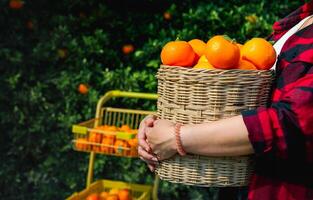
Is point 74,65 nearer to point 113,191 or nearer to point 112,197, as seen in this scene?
point 113,191

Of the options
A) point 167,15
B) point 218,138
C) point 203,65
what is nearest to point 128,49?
point 167,15

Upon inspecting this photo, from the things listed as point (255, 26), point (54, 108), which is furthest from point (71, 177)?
point (255, 26)

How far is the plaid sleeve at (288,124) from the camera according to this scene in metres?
1.47

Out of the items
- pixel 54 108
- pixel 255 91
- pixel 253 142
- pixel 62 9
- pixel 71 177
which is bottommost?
pixel 71 177

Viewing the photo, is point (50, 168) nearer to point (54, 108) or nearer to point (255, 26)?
point (54, 108)

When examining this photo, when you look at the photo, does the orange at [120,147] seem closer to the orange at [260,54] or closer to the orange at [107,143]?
the orange at [107,143]

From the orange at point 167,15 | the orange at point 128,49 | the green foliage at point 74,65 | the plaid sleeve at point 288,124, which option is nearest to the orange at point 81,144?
the green foliage at point 74,65

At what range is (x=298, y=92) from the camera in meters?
1.48

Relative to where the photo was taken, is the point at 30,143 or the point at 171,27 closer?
the point at 171,27

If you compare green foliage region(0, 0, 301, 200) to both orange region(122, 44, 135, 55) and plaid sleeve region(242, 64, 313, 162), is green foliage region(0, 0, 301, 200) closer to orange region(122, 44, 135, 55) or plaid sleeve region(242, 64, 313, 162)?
orange region(122, 44, 135, 55)

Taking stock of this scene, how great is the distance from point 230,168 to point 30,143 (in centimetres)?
290

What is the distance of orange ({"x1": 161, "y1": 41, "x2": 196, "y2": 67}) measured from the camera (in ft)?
5.45

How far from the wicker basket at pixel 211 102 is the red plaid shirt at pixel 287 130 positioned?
54 millimetres

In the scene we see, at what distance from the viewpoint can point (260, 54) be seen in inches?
64.7
